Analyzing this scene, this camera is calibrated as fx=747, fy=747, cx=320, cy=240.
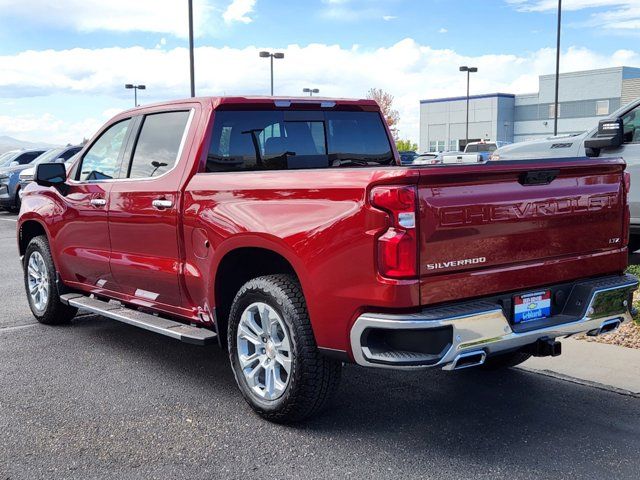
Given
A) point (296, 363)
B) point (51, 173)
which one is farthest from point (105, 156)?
point (296, 363)

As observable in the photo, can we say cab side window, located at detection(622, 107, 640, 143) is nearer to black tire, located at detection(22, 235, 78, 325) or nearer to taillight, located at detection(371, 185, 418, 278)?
taillight, located at detection(371, 185, 418, 278)

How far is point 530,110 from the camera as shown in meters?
79.9

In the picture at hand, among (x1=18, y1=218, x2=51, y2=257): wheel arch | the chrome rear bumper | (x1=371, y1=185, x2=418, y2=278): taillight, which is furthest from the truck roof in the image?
the chrome rear bumper

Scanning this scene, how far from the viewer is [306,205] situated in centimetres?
399

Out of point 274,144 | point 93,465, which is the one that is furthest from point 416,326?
point 274,144

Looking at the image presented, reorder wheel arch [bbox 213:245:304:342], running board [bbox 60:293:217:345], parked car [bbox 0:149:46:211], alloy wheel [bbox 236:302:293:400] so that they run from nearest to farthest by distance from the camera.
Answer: alloy wheel [bbox 236:302:293:400]
wheel arch [bbox 213:245:304:342]
running board [bbox 60:293:217:345]
parked car [bbox 0:149:46:211]

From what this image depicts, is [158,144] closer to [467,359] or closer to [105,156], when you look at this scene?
[105,156]

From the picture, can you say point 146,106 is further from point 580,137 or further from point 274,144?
point 580,137

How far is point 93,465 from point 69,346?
2523mm

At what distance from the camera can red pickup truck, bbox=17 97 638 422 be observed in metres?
3.62

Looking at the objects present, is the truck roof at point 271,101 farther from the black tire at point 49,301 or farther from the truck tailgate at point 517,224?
the truck tailgate at point 517,224

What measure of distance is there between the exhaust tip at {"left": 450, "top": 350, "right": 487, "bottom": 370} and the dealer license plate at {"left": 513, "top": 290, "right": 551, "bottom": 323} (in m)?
0.35

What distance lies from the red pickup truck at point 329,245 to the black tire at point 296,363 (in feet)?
0.04

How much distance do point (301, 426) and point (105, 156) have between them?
2938 mm
